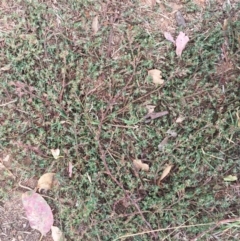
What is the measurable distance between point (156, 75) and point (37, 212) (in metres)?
1.07

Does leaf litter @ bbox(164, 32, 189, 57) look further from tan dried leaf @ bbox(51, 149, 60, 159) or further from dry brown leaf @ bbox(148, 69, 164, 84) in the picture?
tan dried leaf @ bbox(51, 149, 60, 159)

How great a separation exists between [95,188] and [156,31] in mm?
1027

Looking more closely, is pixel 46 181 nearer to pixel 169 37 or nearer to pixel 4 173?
pixel 4 173

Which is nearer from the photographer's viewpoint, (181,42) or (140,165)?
(140,165)

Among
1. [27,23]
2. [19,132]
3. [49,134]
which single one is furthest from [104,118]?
[27,23]

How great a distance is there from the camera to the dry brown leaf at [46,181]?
256 cm

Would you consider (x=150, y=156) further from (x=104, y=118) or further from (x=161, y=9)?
(x=161, y=9)

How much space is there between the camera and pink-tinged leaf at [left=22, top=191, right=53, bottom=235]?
2559mm

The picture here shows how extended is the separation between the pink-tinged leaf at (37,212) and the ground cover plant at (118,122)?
44 mm

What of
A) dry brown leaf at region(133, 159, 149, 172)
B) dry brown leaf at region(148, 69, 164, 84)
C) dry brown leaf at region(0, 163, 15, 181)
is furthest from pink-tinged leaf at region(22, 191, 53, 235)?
dry brown leaf at region(148, 69, 164, 84)

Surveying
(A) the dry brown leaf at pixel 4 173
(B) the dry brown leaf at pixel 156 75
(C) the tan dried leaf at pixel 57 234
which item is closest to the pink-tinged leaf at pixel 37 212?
(C) the tan dried leaf at pixel 57 234

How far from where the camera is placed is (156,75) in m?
2.63

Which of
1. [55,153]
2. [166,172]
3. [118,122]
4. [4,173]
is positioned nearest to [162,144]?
[166,172]

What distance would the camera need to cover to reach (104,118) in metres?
2.59
